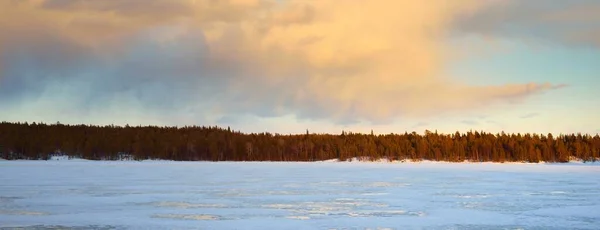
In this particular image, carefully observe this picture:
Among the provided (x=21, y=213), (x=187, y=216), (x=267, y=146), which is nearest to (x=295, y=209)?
(x=187, y=216)

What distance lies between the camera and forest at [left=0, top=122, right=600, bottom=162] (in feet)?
333

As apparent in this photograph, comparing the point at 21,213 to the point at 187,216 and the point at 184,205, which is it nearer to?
the point at 187,216

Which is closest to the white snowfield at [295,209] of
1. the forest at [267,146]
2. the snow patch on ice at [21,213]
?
the snow patch on ice at [21,213]

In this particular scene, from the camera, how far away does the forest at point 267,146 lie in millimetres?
101625

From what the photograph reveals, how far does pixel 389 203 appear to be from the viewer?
639 inches

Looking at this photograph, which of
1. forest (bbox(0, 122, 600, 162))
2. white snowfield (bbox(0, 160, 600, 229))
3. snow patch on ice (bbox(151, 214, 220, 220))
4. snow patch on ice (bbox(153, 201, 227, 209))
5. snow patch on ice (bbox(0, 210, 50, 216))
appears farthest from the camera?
forest (bbox(0, 122, 600, 162))

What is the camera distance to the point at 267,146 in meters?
114

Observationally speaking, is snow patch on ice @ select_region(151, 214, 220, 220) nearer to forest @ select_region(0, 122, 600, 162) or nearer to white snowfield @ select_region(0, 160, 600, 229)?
white snowfield @ select_region(0, 160, 600, 229)

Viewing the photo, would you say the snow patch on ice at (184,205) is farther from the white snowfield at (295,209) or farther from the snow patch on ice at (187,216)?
the snow patch on ice at (187,216)

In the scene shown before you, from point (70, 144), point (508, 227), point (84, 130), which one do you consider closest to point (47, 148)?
point (70, 144)

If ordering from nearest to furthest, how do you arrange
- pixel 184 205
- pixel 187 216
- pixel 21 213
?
pixel 187 216, pixel 21 213, pixel 184 205

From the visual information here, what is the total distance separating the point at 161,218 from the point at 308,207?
3815 millimetres

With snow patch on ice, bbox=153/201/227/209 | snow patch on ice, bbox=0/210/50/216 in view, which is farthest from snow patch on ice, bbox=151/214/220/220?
snow patch on ice, bbox=0/210/50/216

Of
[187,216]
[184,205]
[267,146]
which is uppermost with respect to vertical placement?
[267,146]
